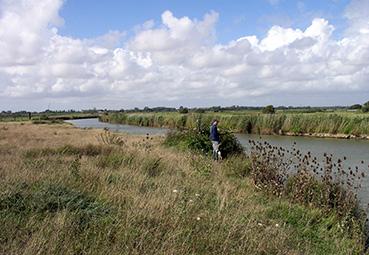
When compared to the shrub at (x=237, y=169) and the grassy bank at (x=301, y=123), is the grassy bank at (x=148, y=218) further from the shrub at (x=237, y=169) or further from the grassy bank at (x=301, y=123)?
the grassy bank at (x=301, y=123)

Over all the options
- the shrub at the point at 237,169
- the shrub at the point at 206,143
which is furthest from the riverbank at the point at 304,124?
the shrub at the point at 237,169

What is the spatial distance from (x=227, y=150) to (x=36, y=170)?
10.2 metres

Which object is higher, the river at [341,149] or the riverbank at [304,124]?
the riverbank at [304,124]

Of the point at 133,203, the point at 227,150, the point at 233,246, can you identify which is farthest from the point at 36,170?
the point at 227,150

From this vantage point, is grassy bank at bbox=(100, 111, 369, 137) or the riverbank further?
grassy bank at bbox=(100, 111, 369, 137)

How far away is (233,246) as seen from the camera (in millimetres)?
5582

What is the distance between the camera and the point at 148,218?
607 centimetres

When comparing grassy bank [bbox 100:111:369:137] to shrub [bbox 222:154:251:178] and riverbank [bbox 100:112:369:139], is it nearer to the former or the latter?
riverbank [bbox 100:112:369:139]

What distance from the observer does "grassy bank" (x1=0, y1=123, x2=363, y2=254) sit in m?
5.21

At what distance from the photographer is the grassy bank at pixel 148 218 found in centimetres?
521

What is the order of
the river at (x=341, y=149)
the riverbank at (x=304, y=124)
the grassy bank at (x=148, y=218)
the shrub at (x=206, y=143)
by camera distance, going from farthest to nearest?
the riverbank at (x=304, y=124) → the shrub at (x=206, y=143) → the river at (x=341, y=149) → the grassy bank at (x=148, y=218)

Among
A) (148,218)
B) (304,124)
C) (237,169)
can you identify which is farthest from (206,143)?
(304,124)

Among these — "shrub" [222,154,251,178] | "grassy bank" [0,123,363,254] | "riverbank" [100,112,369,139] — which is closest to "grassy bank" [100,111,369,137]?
"riverbank" [100,112,369,139]

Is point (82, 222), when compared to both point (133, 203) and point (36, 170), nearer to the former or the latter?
point (133, 203)
